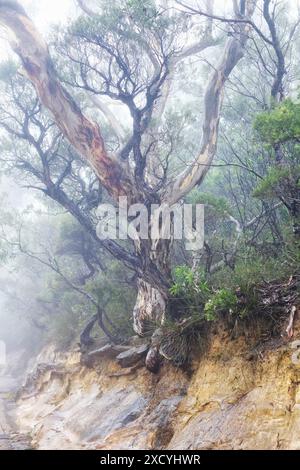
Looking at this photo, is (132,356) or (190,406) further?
(132,356)

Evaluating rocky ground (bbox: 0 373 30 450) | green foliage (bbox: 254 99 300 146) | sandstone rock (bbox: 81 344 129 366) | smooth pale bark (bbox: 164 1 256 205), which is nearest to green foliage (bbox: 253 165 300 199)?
green foliage (bbox: 254 99 300 146)

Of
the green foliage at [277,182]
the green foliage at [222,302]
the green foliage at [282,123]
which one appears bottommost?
the green foliage at [222,302]

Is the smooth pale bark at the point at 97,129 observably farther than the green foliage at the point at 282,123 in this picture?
Yes

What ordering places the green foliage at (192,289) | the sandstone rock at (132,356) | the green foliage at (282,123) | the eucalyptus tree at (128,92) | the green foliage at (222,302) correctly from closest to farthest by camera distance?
the green foliage at (282,123) → the green foliage at (222,302) → the green foliage at (192,289) → the sandstone rock at (132,356) → the eucalyptus tree at (128,92)

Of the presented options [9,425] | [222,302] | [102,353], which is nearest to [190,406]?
[222,302]

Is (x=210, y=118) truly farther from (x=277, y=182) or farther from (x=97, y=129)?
(x=277, y=182)

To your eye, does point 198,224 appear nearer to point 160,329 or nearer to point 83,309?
point 160,329

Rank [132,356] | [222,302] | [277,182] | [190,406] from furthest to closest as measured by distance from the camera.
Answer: [132,356] → [277,182] → [190,406] → [222,302]

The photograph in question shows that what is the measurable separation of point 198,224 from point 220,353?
Answer: 16.5ft

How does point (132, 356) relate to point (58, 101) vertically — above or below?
below

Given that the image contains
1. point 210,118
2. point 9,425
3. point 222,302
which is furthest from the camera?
point 210,118

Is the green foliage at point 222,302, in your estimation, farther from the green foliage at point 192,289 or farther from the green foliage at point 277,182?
the green foliage at point 277,182

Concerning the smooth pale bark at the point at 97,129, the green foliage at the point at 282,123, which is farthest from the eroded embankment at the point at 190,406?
the green foliage at the point at 282,123
